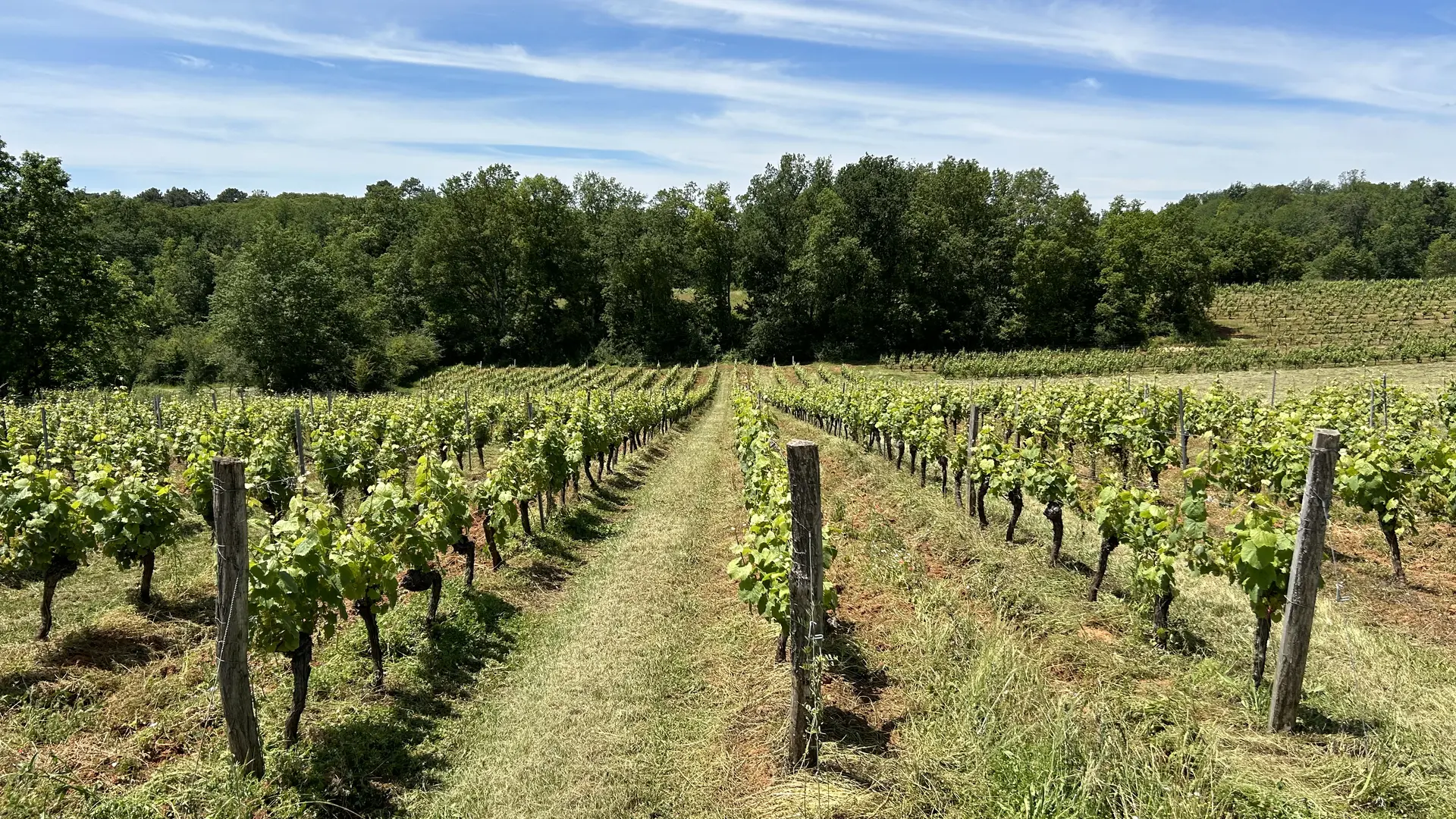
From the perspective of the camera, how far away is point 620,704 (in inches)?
241

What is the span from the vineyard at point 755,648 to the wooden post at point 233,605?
0.04 meters

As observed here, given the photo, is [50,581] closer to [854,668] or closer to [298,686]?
[298,686]

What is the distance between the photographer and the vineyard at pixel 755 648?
181 inches

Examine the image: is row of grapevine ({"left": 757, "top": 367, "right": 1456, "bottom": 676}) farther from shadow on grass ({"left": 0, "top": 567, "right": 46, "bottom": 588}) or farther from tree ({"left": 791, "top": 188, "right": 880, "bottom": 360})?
tree ({"left": 791, "top": 188, "right": 880, "bottom": 360})

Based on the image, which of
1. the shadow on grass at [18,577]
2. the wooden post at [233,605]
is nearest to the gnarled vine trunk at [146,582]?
the shadow on grass at [18,577]

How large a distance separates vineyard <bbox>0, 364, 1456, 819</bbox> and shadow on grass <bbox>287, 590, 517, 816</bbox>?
3 cm

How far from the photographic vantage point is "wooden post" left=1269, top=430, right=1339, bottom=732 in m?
4.62

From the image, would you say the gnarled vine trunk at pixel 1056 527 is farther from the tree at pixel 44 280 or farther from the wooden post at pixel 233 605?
the tree at pixel 44 280

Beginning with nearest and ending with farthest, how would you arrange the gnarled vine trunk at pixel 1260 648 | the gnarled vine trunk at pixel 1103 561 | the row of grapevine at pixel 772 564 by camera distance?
the gnarled vine trunk at pixel 1260 648 < the row of grapevine at pixel 772 564 < the gnarled vine trunk at pixel 1103 561

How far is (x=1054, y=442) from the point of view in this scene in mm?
16047

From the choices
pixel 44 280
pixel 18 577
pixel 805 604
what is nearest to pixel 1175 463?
pixel 805 604

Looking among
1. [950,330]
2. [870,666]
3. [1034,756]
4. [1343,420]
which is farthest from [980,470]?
[950,330]

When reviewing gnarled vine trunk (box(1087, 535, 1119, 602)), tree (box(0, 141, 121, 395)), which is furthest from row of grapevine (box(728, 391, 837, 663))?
tree (box(0, 141, 121, 395))

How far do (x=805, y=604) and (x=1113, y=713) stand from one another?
7.86ft
